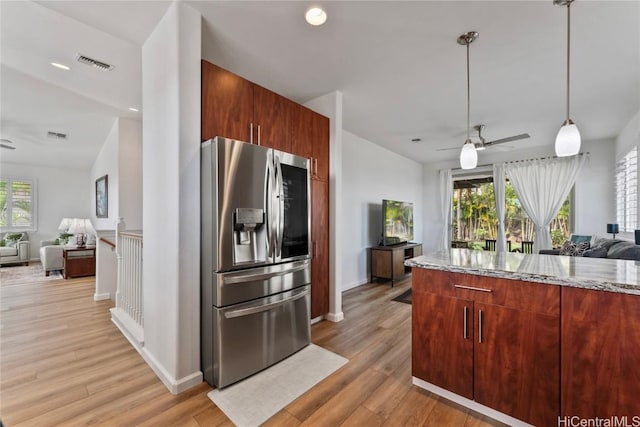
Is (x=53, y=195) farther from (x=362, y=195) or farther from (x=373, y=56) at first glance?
(x=373, y=56)

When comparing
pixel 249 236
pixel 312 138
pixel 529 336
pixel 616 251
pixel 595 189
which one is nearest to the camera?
pixel 529 336

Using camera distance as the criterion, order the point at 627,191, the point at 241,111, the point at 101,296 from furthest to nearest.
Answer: the point at 627,191
the point at 101,296
the point at 241,111

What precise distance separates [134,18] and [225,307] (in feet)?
7.41

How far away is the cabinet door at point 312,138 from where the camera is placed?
2.91m

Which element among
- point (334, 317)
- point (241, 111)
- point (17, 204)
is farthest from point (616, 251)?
point (17, 204)

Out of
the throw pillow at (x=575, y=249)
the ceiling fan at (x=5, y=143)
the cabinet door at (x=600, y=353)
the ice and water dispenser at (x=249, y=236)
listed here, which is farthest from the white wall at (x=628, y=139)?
the ceiling fan at (x=5, y=143)

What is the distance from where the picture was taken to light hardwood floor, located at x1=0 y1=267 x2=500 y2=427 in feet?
5.27

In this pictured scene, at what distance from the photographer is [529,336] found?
1.45 m

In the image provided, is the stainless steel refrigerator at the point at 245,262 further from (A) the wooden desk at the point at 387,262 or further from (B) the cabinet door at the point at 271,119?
(A) the wooden desk at the point at 387,262

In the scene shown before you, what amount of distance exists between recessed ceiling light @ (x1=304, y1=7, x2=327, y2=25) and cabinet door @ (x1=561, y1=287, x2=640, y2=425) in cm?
227

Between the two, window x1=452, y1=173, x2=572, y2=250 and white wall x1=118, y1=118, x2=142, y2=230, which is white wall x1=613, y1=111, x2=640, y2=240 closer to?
window x1=452, y1=173, x2=572, y2=250

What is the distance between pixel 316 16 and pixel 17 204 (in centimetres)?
955

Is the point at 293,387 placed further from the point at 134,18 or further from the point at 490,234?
the point at 490,234

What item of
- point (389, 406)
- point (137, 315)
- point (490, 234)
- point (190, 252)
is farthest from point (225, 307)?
point (490, 234)
